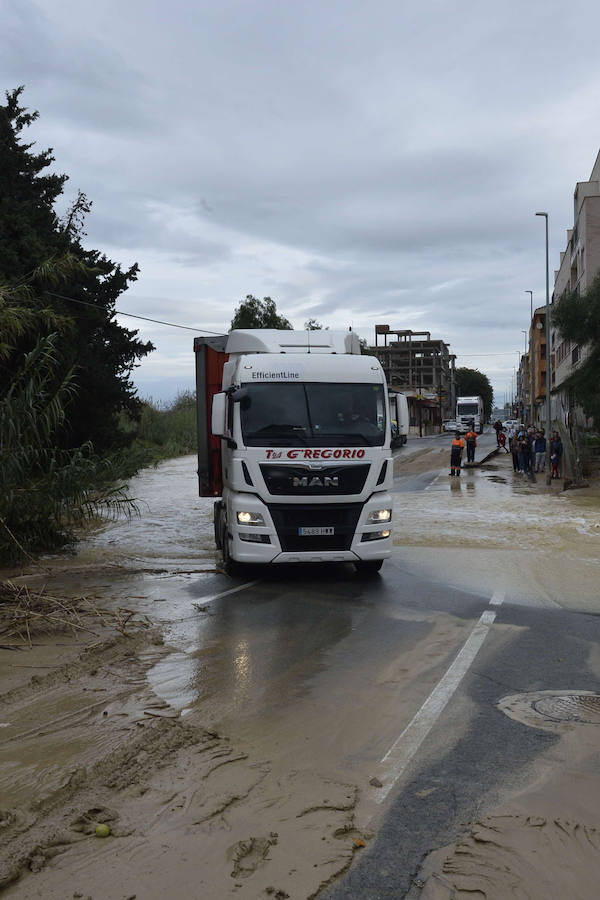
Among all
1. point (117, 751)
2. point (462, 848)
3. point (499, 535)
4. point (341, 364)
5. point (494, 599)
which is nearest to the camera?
point (462, 848)

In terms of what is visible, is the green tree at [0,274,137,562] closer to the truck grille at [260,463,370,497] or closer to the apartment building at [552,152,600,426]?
the truck grille at [260,463,370,497]

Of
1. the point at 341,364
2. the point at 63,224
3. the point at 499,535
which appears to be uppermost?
the point at 63,224

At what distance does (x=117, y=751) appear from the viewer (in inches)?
186

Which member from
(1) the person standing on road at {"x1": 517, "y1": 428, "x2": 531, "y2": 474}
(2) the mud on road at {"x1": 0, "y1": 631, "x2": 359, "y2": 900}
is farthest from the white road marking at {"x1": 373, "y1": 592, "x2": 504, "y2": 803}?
(1) the person standing on road at {"x1": 517, "y1": 428, "x2": 531, "y2": 474}

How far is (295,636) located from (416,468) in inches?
1114

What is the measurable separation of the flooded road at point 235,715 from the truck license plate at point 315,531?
69 centimetres

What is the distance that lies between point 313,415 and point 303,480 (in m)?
0.90

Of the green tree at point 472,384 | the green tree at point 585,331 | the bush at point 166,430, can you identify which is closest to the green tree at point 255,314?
the bush at point 166,430

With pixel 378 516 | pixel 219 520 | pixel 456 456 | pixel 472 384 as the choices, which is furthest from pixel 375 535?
pixel 472 384

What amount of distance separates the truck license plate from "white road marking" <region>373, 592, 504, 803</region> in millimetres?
2783

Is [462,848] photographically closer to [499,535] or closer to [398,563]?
[398,563]

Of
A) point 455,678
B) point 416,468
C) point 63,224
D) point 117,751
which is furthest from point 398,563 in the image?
point 63,224

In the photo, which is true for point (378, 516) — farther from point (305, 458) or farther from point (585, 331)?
point (585, 331)

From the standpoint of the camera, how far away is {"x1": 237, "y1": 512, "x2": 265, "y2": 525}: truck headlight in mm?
10133
